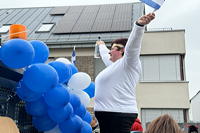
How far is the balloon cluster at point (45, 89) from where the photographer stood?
2719 mm

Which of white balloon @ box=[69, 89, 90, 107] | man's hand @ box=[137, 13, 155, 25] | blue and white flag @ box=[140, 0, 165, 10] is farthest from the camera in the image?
white balloon @ box=[69, 89, 90, 107]

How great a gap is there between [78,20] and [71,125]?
10590mm

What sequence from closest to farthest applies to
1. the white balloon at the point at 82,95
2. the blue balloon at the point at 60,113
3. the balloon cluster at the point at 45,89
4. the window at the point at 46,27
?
the balloon cluster at the point at 45,89
the blue balloon at the point at 60,113
the white balloon at the point at 82,95
the window at the point at 46,27

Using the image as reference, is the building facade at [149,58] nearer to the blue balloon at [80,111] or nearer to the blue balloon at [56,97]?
the blue balloon at [80,111]

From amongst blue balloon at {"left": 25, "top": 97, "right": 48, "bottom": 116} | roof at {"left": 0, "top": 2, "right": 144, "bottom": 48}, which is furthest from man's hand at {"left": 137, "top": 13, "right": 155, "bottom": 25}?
roof at {"left": 0, "top": 2, "right": 144, "bottom": 48}

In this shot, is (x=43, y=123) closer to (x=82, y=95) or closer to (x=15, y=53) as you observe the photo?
(x=82, y=95)

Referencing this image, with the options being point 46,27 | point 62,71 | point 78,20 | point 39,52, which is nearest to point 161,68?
point 78,20

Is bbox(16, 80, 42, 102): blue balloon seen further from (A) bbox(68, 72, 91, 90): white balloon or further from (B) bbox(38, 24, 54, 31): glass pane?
(B) bbox(38, 24, 54, 31): glass pane

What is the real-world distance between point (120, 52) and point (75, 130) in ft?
3.54

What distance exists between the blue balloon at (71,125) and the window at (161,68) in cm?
857

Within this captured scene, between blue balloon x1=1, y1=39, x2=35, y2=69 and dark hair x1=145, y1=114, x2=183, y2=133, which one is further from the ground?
blue balloon x1=1, y1=39, x2=35, y2=69

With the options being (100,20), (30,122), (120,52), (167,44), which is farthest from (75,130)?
(100,20)

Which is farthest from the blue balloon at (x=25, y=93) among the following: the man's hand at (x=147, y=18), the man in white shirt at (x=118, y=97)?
the man's hand at (x=147, y=18)

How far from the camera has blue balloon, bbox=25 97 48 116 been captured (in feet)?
10.1
